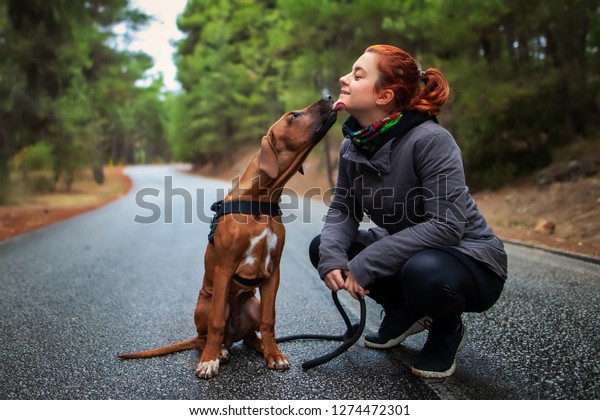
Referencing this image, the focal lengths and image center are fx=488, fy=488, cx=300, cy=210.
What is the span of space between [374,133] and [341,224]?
2.08 feet

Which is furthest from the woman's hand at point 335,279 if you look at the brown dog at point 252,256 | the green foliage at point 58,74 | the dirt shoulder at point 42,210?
the green foliage at point 58,74

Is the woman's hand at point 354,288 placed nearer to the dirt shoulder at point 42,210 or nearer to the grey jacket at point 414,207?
the grey jacket at point 414,207

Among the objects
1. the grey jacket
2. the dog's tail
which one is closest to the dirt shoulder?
the dog's tail

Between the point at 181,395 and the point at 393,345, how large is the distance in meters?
1.38

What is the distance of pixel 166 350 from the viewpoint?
305cm

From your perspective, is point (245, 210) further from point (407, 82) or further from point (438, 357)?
point (438, 357)

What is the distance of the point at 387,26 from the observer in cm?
1299

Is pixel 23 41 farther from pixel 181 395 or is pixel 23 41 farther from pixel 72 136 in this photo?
pixel 181 395

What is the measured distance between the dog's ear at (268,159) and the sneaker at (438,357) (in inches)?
50.4

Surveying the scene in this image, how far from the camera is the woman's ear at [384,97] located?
2727mm

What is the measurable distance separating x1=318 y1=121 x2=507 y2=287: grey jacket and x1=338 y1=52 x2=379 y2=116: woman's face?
0.81 feet

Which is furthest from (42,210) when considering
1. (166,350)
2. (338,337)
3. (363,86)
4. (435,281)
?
(435,281)

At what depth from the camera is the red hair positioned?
2.72m

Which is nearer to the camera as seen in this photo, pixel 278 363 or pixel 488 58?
pixel 278 363
